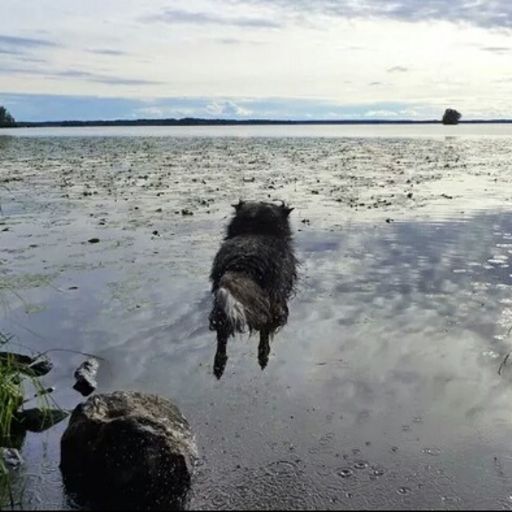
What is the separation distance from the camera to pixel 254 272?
33.6 feet

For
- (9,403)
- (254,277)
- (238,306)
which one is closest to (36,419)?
(9,403)

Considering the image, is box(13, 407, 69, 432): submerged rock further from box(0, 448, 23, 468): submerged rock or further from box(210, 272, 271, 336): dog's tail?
box(210, 272, 271, 336): dog's tail

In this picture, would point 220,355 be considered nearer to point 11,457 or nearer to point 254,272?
point 254,272

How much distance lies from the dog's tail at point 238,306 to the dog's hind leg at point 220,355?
0.08m

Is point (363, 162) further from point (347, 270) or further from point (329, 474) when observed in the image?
point (329, 474)

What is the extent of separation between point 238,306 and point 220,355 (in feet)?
2.36

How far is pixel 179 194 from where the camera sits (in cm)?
2512

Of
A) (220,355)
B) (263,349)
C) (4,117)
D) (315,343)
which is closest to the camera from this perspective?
(220,355)

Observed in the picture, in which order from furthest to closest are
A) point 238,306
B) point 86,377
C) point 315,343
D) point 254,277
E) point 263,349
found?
point 254,277
point 315,343
point 263,349
point 238,306
point 86,377

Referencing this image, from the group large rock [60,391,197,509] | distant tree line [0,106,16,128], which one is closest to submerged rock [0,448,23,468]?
large rock [60,391,197,509]

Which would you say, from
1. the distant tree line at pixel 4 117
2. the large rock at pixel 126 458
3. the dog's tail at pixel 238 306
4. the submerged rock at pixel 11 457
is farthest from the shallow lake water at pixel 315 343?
the distant tree line at pixel 4 117

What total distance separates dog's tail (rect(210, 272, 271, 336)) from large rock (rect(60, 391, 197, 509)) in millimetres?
2594

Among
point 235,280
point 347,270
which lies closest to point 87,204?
point 347,270

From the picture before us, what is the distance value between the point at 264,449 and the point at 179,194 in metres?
19.5
